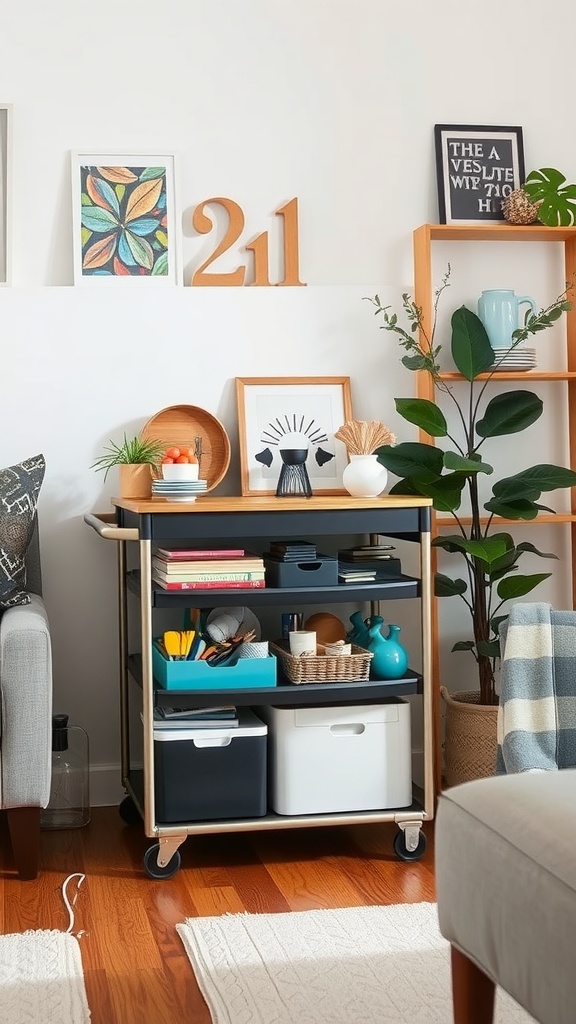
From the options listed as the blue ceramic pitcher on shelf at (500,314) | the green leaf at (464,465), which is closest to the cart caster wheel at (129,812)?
the green leaf at (464,465)

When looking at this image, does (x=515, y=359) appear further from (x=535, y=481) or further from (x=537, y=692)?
(x=537, y=692)

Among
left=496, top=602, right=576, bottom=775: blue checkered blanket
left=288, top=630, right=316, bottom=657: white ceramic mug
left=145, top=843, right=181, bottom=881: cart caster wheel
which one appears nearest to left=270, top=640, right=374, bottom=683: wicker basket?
left=288, top=630, right=316, bottom=657: white ceramic mug

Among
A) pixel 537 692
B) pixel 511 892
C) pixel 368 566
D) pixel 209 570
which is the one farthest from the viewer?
pixel 368 566

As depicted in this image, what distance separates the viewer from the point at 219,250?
10.8 ft

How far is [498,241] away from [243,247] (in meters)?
0.79

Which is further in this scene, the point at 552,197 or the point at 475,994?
the point at 552,197

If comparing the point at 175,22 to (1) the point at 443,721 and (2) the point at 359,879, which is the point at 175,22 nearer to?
(1) the point at 443,721

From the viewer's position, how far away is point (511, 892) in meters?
1.43

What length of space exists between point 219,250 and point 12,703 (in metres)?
1.44

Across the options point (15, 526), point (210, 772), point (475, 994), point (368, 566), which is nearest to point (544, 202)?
point (368, 566)

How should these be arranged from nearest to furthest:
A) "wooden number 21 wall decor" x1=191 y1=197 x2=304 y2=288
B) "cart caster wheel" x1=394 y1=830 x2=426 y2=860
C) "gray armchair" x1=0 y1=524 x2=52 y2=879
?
"gray armchair" x1=0 y1=524 x2=52 y2=879 → "cart caster wheel" x1=394 y1=830 x2=426 y2=860 → "wooden number 21 wall decor" x1=191 y1=197 x2=304 y2=288

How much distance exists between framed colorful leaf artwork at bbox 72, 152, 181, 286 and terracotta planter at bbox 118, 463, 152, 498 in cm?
56

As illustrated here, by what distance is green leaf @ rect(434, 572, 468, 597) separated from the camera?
3.19 metres

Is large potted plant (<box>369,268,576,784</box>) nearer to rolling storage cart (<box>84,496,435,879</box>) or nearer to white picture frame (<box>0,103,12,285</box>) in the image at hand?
rolling storage cart (<box>84,496,435,879</box>)
